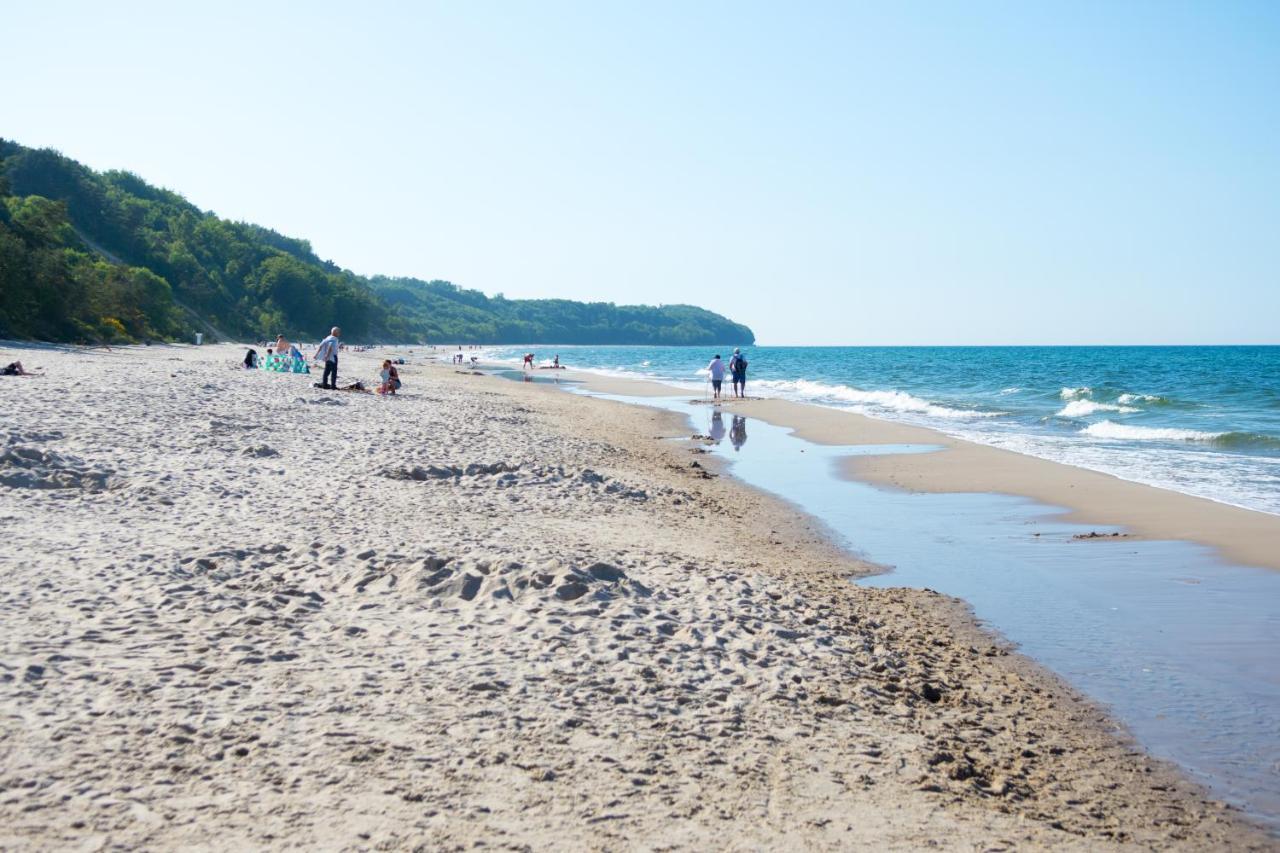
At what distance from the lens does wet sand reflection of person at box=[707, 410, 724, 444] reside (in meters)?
22.6

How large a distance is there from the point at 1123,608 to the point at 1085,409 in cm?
2743

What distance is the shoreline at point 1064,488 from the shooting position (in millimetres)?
11219

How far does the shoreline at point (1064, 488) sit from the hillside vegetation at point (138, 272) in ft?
98.0

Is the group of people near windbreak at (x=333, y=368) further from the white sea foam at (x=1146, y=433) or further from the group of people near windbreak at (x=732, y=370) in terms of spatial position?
the white sea foam at (x=1146, y=433)

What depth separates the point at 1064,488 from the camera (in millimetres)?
14898

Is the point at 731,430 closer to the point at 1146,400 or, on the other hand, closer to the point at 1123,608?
the point at 1123,608

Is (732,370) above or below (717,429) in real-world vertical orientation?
above

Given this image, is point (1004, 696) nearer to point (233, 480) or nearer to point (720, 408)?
point (233, 480)

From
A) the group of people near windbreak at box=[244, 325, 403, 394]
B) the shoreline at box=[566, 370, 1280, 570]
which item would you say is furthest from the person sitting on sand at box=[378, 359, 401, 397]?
the shoreline at box=[566, 370, 1280, 570]

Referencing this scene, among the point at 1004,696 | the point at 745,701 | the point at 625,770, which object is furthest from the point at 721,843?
the point at 1004,696

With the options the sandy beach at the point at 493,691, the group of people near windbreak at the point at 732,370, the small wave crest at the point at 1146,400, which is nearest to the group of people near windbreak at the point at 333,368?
the group of people near windbreak at the point at 732,370

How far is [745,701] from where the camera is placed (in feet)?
17.7

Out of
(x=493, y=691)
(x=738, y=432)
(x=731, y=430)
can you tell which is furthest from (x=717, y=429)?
(x=493, y=691)

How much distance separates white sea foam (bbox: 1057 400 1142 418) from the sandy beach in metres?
21.9
